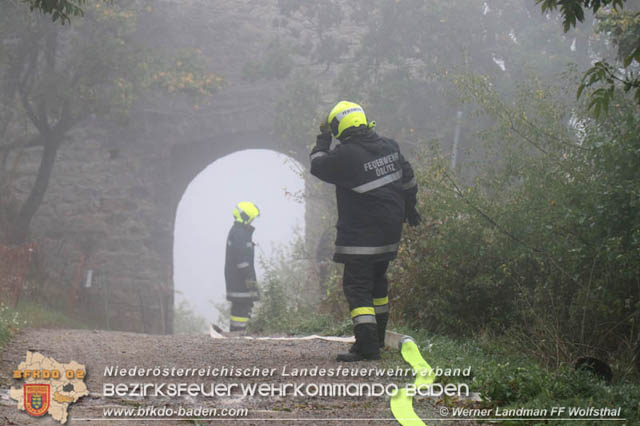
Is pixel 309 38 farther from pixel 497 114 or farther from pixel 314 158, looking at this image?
pixel 314 158

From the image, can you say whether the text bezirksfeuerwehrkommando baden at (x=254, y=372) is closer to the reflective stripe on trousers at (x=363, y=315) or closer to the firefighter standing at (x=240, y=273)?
the reflective stripe on trousers at (x=363, y=315)

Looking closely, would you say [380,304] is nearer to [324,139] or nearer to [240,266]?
[324,139]

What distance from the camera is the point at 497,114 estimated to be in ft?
25.0

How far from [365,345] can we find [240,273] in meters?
6.66

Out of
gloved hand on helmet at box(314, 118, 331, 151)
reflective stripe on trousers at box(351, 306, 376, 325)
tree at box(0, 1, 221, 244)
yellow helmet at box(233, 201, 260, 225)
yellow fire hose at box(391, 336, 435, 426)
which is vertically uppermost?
tree at box(0, 1, 221, 244)

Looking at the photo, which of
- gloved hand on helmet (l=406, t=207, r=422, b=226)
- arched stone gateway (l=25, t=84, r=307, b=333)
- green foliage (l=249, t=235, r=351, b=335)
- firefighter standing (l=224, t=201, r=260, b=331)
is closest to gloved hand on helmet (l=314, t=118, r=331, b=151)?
gloved hand on helmet (l=406, t=207, r=422, b=226)

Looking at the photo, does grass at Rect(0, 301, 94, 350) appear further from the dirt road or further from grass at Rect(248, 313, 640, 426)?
grass at Rect(248, 313, 640, 426)

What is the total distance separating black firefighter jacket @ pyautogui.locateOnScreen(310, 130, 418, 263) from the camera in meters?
5.29

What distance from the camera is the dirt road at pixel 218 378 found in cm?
346

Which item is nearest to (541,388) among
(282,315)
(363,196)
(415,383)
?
(415,383)

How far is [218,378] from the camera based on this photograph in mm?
4629

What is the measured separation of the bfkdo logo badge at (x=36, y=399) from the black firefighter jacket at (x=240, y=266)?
780 cm

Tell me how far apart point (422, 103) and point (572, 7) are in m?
11.3

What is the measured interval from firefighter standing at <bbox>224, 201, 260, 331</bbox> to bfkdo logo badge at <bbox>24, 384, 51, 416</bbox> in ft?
25.4
